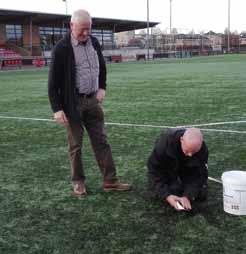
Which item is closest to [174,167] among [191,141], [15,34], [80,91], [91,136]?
[191,141]

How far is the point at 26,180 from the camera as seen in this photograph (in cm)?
560

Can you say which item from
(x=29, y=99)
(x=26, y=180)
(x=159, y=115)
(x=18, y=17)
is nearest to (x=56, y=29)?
(x=18, y=17)

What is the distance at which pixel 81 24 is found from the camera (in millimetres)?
4492

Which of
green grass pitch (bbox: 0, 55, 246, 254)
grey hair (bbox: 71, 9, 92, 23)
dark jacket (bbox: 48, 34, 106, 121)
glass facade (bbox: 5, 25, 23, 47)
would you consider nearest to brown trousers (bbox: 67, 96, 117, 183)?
dark jacket (bbox: 48, 34, 106, 121)

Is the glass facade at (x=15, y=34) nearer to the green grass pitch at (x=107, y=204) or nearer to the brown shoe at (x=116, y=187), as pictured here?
the green grass pitch at (x=107, y=204)

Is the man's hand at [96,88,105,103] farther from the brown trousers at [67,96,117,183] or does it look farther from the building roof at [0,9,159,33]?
the building roof at [0,9,159,33]

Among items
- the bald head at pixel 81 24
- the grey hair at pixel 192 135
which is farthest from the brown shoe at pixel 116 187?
the bald head at pixel 81 24

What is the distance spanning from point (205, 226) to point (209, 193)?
2.82 ft

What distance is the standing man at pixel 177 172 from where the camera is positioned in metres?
4.29

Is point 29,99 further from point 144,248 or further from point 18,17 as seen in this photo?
point 18,17

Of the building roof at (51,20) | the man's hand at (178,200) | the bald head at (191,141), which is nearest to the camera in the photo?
the bald head at (191,141)

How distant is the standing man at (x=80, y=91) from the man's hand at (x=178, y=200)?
83cm

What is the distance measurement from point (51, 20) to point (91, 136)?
2393 inches

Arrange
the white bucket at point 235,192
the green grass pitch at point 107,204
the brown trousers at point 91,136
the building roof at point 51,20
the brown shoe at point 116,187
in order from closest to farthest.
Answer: the green grass pitch at point 107,204 < the white bucket at point 235,192 < the brown trousers at point 91,136 < the brown shoe at point 116,187 < the building roof at point 51,20
